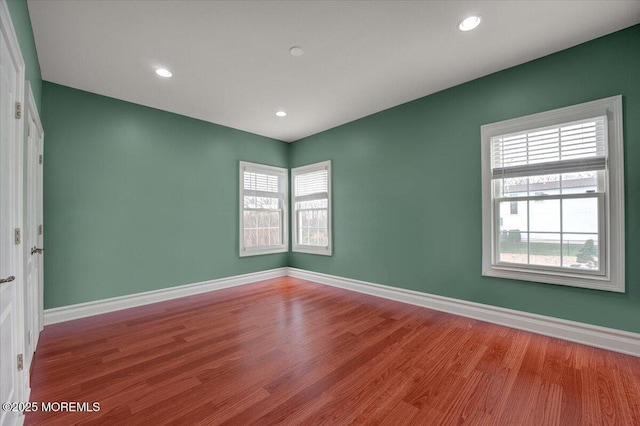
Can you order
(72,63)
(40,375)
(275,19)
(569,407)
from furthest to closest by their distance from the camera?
1. (72,63)
2. (275,19)
3. (40,375)
4. (569,407)

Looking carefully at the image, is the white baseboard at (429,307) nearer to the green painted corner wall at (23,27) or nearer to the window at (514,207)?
the window at (514,207)

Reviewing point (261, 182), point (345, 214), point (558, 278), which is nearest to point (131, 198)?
point (261, 182)

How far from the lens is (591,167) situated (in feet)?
8.64

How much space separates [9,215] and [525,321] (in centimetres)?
434

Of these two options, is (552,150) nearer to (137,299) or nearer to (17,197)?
(17,197)

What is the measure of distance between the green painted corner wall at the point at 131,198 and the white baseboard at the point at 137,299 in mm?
85

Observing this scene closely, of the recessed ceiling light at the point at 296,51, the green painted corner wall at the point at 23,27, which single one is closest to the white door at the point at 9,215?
the green painted corner wall at the point at 23,27

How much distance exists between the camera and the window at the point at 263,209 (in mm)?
5168

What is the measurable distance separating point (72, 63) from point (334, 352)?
3.96 meters

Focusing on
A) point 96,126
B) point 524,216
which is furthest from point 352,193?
point 96,126

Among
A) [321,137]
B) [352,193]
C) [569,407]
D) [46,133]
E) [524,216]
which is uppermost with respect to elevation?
[321,137]

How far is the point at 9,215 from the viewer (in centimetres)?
159

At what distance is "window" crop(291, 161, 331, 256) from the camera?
5.18m

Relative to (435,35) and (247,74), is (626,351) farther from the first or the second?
(247,74)
